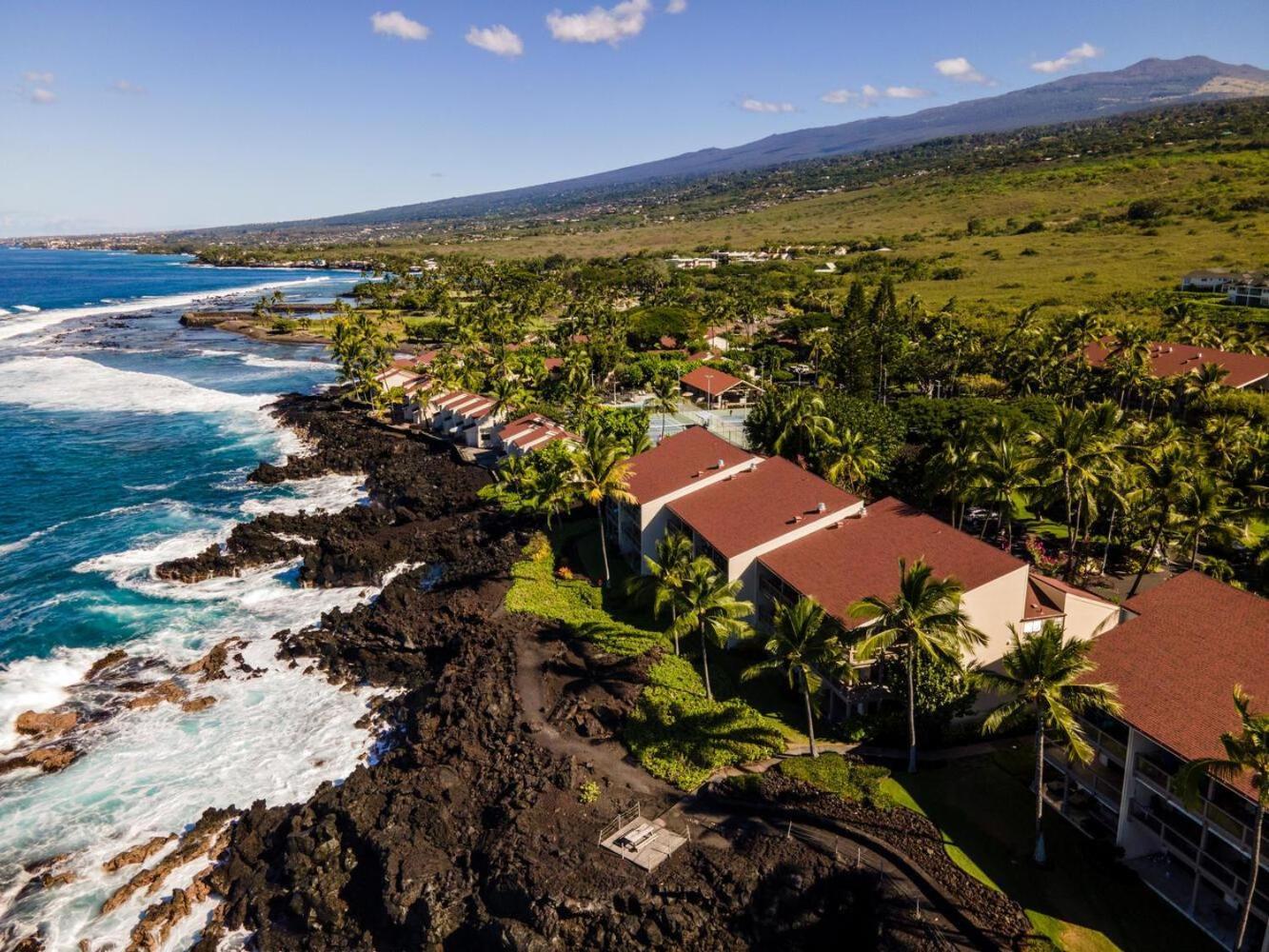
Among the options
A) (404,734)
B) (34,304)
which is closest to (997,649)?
(404,734)

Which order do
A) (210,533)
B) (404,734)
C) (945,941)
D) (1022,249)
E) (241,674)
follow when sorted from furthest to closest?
(1022,249) → (210,533) → (241,674) → (404,734) → (945,941)

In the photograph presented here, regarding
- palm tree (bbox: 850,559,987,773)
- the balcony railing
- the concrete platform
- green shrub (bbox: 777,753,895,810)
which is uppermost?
palm tree (bbox: 850,559,987,773)

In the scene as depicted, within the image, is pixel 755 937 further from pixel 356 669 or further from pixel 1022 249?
pixel 1022 249

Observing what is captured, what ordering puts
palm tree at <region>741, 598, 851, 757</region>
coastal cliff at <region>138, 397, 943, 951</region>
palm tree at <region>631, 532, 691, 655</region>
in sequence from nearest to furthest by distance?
coastal cliff at <region>138, 397, 943, 951</region> → palm tree at <region>741, 598, 851, 757</region> → palm tree at <region>631, 532, 691, 655</region>

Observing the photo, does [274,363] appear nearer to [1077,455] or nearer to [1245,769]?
[1077,455]

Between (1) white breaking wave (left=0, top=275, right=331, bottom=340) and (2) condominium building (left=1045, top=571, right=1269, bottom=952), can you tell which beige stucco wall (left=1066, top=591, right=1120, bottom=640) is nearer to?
(2) condominium building (left=1045, top=571, right=1269, bottom=952)

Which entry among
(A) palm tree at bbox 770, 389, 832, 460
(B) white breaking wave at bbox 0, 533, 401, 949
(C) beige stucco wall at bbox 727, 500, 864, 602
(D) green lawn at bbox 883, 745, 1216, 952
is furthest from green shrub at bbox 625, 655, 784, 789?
(A) palm tree at bbox 770, 389, 832, 460

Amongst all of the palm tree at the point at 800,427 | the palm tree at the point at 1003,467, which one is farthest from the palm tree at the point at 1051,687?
the palm tree at the point at 800,427
